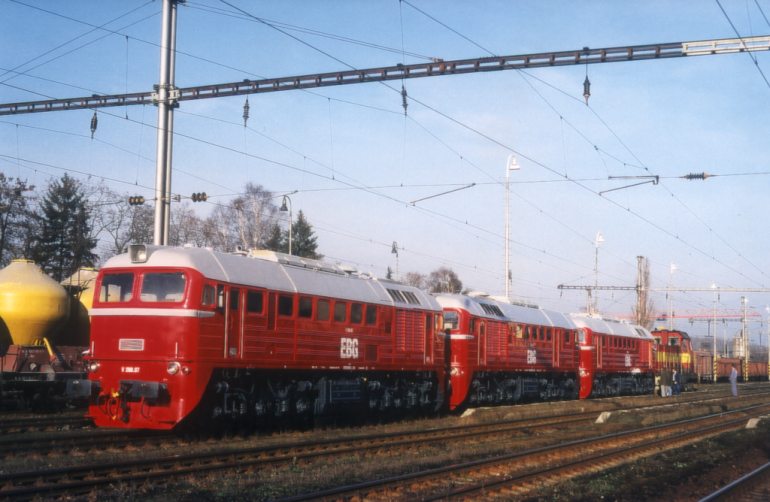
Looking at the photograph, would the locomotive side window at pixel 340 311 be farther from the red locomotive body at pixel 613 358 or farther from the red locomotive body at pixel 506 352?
the red locomotive body at pixel 613 358

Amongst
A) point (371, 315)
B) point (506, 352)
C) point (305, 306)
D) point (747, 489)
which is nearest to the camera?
point (747, 489)

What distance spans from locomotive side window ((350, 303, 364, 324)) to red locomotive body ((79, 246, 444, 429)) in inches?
1.2

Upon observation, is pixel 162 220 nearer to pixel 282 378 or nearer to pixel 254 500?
pixel 282 378

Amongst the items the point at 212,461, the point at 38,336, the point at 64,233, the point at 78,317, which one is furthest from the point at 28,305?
the point at 64,233

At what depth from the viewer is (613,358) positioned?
46.1 meters

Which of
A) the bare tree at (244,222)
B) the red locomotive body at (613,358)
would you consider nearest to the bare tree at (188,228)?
the bare tree at (244,222)

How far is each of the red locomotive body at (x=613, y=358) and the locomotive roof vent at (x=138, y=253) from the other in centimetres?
2846

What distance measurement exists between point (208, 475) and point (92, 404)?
225 inches

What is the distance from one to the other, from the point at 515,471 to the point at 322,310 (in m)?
7.80

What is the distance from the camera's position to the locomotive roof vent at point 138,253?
19047mm

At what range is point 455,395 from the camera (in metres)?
30.5

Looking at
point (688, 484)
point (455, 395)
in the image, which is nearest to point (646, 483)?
point (688, 484)

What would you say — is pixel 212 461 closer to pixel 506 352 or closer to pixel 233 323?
pixel 233 323

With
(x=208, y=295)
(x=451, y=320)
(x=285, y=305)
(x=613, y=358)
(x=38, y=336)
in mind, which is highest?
(x=208, y=295)
